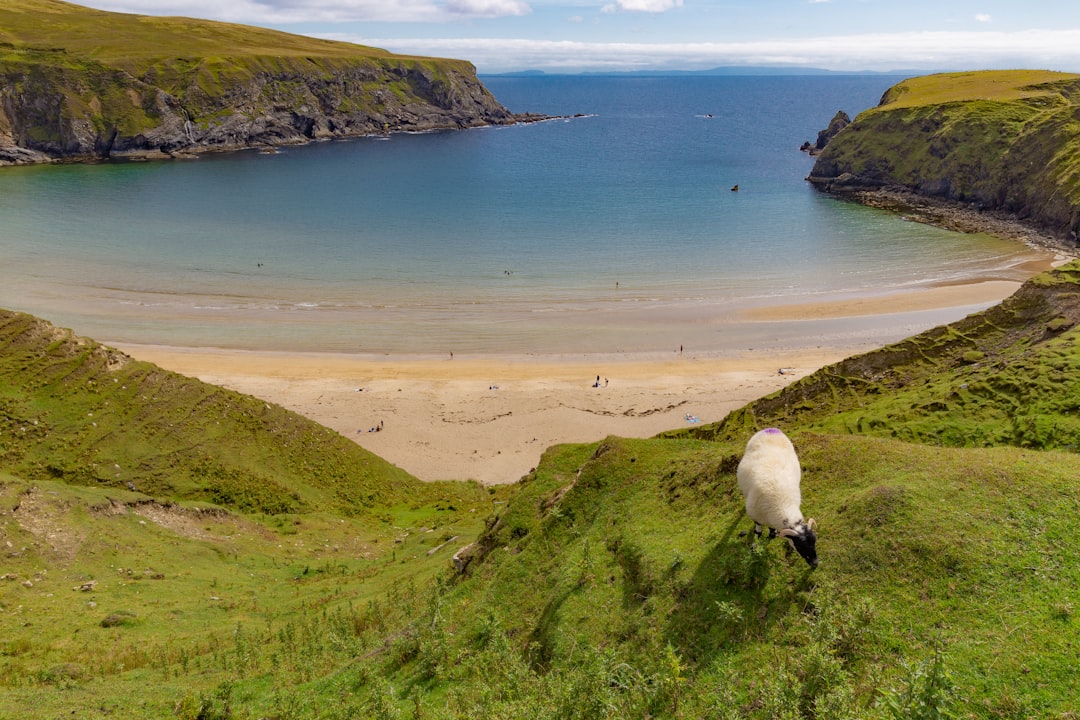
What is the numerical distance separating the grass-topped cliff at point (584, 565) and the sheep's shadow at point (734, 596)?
50 millimetres

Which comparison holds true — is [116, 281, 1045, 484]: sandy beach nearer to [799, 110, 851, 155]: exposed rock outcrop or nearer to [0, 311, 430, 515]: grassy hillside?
[0, 311, 430, 515]: grassy hillside

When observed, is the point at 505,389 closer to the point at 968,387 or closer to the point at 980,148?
the point at 968,387

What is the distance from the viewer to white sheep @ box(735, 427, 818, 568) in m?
12.0

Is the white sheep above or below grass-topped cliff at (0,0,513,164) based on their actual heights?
below

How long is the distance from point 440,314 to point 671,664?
2236 inches

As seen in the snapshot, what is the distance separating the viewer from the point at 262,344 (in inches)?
2329

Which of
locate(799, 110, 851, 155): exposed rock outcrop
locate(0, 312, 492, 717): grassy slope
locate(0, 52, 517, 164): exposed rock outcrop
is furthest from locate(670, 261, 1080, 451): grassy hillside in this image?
locate(0, 52, 517, 164): exposed rock outcrop

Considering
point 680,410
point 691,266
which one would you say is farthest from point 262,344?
point 691,266

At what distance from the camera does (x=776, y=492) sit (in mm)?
12484

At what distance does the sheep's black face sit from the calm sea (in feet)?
150

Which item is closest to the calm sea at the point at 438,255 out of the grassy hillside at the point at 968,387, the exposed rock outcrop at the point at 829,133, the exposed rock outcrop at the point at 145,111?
the exposed rock outcrop at the point at 145,111

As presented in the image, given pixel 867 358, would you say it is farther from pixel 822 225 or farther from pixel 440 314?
pixel 822 225

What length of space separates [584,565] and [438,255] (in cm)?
7223

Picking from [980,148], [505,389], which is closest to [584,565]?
[505,389]
